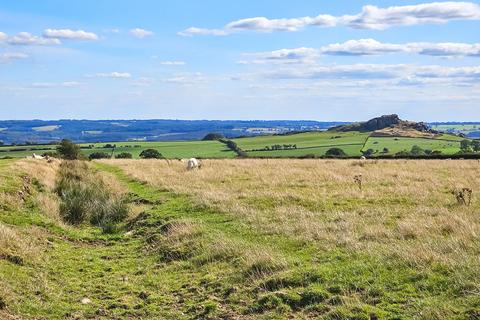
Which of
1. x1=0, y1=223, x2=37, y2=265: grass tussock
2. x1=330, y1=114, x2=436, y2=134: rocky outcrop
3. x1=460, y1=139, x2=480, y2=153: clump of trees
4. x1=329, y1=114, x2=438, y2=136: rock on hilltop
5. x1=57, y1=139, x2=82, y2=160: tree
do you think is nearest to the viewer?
x1=0, y1=223, x2=37, y2=265: grass tussock

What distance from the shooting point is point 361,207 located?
1792 cm

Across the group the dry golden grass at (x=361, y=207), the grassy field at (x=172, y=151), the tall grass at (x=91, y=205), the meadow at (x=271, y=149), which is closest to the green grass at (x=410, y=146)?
the meadow at (x=271, y=149)

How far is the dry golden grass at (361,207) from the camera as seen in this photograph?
38.5ft

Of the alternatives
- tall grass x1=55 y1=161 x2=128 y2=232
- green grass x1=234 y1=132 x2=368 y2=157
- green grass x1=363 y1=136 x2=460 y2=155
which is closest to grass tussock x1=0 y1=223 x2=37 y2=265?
tall grass x1=55 y1=161 x2=128 y2=232

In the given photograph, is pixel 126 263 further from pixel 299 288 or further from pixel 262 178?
pixel 262 178

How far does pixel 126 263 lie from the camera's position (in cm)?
1427

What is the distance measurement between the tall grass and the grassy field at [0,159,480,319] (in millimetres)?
622

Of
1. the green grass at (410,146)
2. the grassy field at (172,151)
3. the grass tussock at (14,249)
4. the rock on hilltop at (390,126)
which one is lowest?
the grassy field at (172,151)

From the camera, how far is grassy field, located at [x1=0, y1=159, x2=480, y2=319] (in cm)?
932

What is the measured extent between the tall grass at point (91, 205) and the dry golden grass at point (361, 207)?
326 centimetres

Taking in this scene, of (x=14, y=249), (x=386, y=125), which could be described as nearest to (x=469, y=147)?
(x=14, y=249)

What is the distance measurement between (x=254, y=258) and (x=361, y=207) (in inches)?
288

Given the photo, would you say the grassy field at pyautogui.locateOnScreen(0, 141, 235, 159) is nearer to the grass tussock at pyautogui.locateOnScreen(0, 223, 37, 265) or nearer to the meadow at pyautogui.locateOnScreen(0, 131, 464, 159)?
the meadow at pyautogui.locateOnScreen(0, 131, 464, 159)

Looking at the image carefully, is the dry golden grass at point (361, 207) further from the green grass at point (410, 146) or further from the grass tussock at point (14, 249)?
the green grass at point (410, 146)
